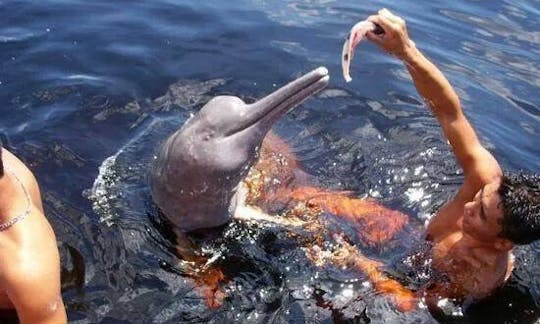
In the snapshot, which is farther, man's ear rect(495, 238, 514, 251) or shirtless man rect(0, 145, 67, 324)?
man's ear rect(495, 238, 514, 251)

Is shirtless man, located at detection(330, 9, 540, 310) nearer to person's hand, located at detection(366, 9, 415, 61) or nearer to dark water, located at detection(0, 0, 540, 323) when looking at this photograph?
person's hand, located at detection(366, 9, 415, 61)

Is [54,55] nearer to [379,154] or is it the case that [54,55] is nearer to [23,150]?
[23,150]

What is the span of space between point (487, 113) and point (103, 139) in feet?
13.9

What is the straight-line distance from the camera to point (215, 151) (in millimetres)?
5348

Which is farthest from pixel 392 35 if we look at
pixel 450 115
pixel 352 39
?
pixel 450 115

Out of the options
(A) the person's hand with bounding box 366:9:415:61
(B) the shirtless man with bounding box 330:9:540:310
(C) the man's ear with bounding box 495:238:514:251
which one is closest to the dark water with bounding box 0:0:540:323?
(B) the shirtless man with bounding box 330:9:540:310

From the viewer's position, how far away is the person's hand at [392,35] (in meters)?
5.23

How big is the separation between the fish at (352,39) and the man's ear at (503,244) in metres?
1.56

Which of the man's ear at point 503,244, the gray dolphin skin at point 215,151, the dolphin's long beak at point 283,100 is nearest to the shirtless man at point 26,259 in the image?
the gray dolphin skin at point 215,151

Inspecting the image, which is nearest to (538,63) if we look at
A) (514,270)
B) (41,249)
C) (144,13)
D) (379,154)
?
(379,154)

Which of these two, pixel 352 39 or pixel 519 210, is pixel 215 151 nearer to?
pixel 352 39

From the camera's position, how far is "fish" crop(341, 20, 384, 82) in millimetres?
4672

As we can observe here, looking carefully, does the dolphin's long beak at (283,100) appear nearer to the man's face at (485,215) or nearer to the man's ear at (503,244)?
the man's face at (485,215)

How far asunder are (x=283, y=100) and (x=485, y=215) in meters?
1.60
